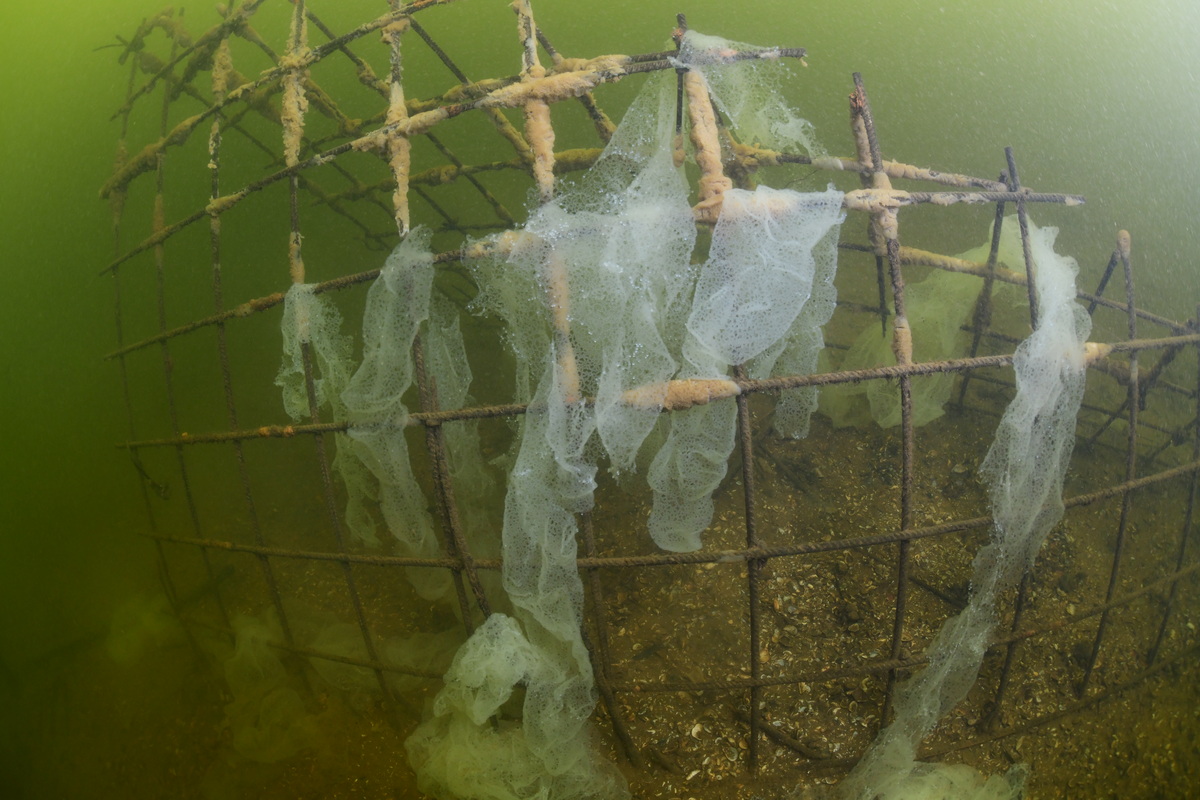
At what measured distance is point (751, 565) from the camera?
153cm

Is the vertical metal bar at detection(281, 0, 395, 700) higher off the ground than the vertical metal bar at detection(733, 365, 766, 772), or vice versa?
the vertical metal bar at detection(281, 0, 395, 700)

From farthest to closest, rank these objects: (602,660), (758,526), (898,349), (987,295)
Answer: (987,295), (758,526), (602,660), (898,349)

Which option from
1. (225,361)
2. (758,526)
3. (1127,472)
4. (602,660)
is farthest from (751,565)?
(225,361)

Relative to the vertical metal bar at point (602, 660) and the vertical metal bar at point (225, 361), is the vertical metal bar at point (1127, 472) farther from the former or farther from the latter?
the vertical metal bar at point (225, 361)

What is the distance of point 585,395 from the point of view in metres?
1.48

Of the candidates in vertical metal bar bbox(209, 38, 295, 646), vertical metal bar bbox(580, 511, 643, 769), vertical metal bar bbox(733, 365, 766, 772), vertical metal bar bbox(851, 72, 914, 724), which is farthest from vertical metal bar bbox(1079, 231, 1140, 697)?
vertical metal bar bbox(209, 38, 295, 646)

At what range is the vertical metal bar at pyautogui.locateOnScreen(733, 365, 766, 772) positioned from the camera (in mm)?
1414

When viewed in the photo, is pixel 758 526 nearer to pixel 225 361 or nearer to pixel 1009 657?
pixel 1009 657

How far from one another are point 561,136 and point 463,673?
23.9 feet

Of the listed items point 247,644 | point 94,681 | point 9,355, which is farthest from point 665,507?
point 9,355

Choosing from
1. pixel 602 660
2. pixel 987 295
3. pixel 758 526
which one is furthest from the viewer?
pixel 987 295

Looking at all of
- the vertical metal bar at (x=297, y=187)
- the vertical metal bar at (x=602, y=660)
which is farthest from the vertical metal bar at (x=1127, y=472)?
the vertical metal bar at (x=297, y=187)

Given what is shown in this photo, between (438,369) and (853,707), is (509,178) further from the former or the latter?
(853,707)

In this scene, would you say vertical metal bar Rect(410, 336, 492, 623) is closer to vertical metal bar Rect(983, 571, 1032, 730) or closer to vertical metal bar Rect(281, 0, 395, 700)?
vertical metal bar Rect(281, 0, 395, 700)
